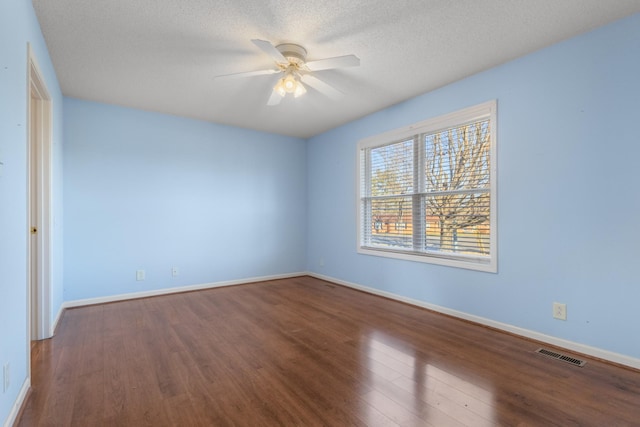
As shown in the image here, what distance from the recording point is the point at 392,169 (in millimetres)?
4066

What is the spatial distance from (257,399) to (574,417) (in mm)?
1746

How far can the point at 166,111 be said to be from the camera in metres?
4.15

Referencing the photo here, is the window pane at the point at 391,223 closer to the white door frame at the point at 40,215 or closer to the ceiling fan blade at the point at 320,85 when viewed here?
the ceiling fan blade at the point at 320,85

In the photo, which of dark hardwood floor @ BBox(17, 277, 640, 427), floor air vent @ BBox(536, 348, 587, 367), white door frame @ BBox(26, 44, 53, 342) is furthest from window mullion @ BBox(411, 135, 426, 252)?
white door frame @ BBox(26, 44, 53, 342)

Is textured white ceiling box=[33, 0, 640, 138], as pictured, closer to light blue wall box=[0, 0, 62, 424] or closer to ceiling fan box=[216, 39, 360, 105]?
ceiling fan box=[216, 39, 360, 105]

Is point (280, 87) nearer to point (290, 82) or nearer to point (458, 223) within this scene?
point (290, 82)

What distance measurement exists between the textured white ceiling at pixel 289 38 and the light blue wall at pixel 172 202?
0.68 metres

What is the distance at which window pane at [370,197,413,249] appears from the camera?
12.7 ft

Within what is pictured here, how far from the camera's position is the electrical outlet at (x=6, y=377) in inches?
58.1

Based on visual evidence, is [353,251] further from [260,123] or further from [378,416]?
[378,416]

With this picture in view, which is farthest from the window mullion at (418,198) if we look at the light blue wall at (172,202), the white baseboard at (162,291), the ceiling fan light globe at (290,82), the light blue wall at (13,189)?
the light blue wall at (13,189)

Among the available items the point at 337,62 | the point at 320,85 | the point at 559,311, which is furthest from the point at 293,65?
the point at 559,311

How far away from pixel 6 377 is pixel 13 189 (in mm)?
969

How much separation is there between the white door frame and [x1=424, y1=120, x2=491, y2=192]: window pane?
12.4 ft
